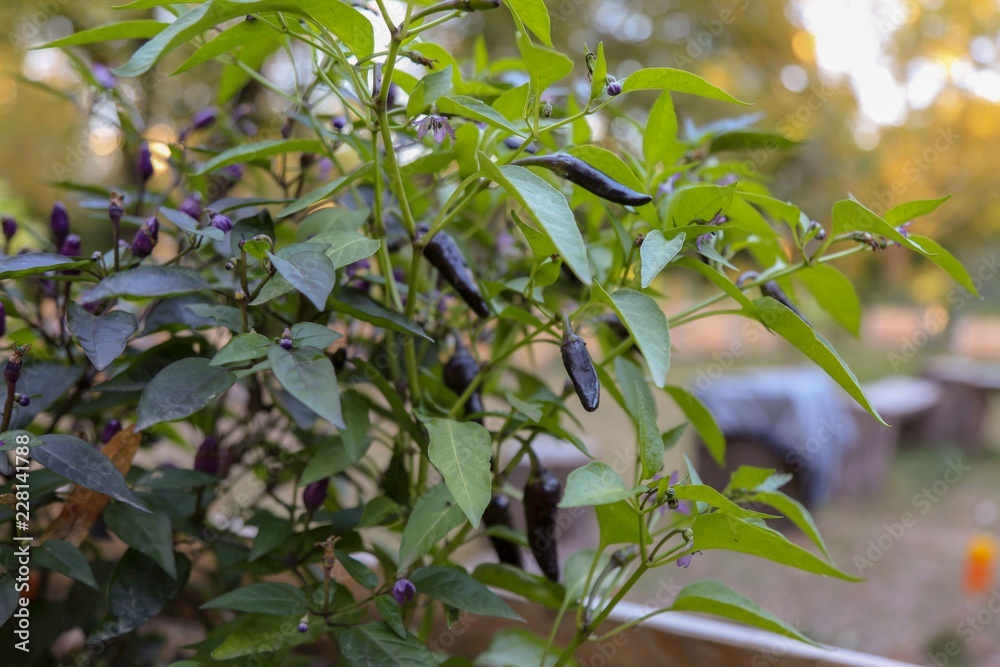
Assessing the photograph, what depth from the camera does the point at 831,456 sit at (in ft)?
10.4

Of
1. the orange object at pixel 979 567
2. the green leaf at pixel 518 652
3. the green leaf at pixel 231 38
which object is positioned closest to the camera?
the green leaf at pixel 231 38

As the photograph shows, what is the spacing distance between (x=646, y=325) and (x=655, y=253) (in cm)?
5

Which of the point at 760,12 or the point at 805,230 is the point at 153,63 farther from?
the point at 760,12

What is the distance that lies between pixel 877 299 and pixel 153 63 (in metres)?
10.4

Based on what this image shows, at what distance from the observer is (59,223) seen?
647 mm

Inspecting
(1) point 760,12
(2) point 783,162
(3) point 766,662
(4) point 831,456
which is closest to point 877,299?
(2) point 783,162

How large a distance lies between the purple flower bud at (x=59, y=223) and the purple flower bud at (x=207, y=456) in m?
0.22

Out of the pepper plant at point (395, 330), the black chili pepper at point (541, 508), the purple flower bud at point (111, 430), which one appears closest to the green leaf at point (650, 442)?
the pepper plant at point (395, 330)

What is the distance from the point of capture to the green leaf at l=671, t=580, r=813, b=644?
51 centimetres

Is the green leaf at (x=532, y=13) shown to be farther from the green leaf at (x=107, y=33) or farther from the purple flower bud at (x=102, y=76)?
the purple flower bud at (x=102, y=76)

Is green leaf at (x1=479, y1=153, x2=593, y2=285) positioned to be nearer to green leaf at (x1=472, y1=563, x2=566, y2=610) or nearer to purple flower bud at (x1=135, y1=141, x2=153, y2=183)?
green leaf at (x1=472, y1=563, x2=566, y2=610)

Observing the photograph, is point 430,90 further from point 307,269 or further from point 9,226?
point 9,226

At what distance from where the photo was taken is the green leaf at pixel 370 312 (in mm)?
483

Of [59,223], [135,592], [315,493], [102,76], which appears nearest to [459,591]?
[315,493]
